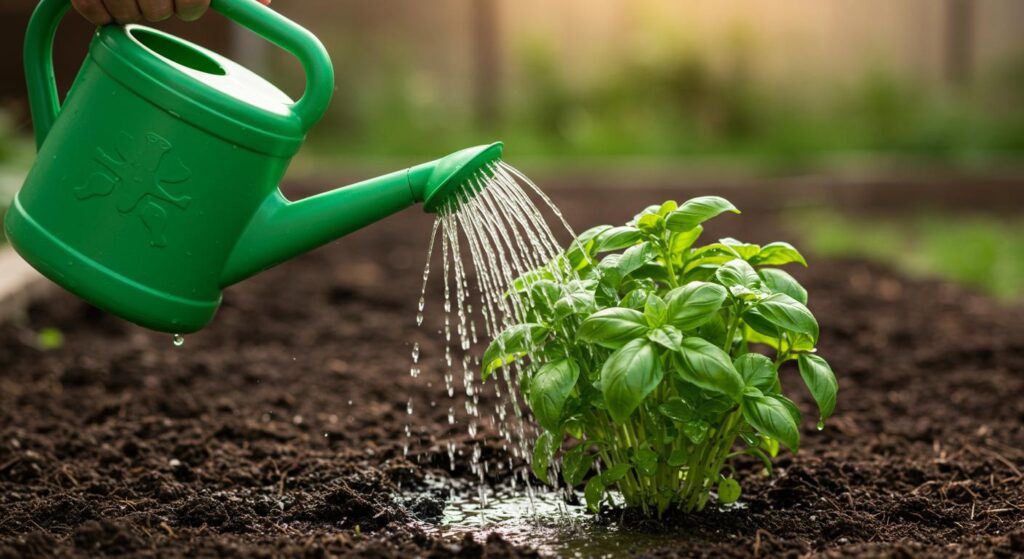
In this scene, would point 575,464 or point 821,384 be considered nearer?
point 821,384

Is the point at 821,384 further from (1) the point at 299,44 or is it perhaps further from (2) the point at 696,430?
(1) the point at 299,44

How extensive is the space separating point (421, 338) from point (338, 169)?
13.3ft

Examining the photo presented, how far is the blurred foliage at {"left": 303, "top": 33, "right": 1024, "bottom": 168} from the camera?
911 cm

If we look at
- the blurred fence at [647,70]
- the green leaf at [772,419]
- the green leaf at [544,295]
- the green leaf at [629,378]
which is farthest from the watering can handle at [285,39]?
the blurred fence at [647,70]

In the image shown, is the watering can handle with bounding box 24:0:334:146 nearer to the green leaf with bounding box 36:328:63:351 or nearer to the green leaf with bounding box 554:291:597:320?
the green leaf with bounding box 554:291:597:320

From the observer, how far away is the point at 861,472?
2611 mm

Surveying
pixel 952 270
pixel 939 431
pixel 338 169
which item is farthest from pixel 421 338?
pixel 338 169

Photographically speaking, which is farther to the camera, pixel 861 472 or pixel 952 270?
pixel 952 270

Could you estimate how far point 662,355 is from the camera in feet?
6.84

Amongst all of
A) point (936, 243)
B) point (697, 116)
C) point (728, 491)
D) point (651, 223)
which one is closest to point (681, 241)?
point (651, 223)

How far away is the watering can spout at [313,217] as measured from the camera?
7.38ft

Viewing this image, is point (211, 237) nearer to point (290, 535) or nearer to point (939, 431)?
point (290, 535)

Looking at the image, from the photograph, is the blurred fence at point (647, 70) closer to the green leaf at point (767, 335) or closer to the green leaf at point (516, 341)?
the green leaf at point (767, 335)

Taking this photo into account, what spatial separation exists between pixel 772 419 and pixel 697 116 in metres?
8.17
